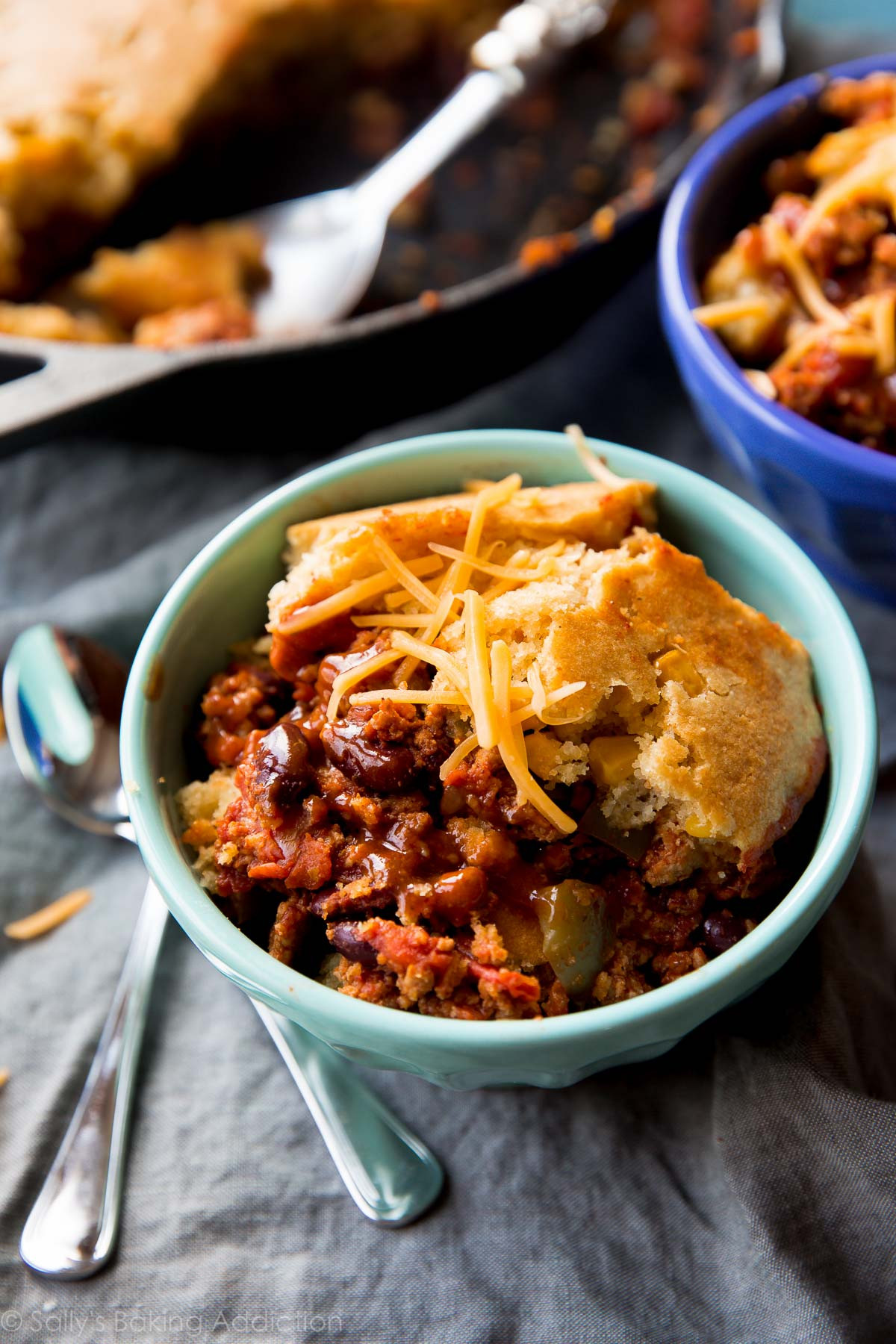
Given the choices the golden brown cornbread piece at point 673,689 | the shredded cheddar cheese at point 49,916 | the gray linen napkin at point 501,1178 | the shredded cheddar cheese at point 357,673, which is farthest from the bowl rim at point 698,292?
the shredded cheddar cheese at point 49,916

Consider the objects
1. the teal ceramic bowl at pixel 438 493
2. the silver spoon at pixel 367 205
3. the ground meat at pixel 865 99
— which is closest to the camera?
the teal ceramic bowl at pixel 438 493

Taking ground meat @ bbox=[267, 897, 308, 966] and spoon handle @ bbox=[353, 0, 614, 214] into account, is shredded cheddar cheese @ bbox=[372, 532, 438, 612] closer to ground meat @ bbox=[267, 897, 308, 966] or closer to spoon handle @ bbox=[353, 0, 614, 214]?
ground meat @ bbox=[267, 897, 308, 966]

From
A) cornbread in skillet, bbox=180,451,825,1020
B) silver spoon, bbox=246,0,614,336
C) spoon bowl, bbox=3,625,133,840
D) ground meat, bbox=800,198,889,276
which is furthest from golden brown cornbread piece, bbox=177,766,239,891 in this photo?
silver spoon, bbox=246,0,614,336

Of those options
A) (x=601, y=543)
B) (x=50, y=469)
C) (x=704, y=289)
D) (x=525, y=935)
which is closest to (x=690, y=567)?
(x=601, y=543)

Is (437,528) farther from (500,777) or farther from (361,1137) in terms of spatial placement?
(361,1137)

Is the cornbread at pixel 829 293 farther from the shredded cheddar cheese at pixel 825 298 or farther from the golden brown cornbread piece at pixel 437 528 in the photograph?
the golden brown cornbread piece at pixel 437 528

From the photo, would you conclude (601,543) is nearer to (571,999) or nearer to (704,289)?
(571,999)
